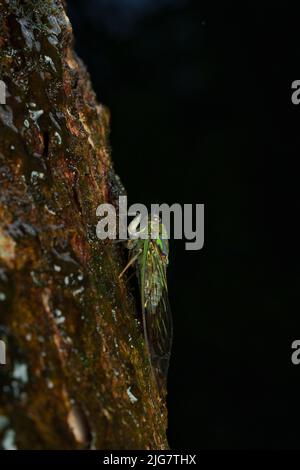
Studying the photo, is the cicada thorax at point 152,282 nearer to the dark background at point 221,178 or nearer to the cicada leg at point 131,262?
the cicada leg at point 131,262

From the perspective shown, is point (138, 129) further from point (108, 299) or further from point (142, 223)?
point (108, 299)

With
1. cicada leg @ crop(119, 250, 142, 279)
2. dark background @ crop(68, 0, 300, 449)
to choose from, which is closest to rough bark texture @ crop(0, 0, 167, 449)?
cicada leg @ crop(119, 250, 142, 279)

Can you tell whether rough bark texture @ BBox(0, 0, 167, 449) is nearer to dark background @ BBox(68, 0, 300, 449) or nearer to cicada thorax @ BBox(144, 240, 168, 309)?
cicada thorax @ BBox(144, 240, 168, 309)

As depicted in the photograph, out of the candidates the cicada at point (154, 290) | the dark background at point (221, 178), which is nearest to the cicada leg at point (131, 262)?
the cicada at point (154, 290)

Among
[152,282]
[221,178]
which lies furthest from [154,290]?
[221,178]

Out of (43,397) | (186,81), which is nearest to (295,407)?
(186,81)

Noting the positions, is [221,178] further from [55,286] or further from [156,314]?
[55,286]

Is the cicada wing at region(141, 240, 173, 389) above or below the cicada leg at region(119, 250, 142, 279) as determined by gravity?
below
